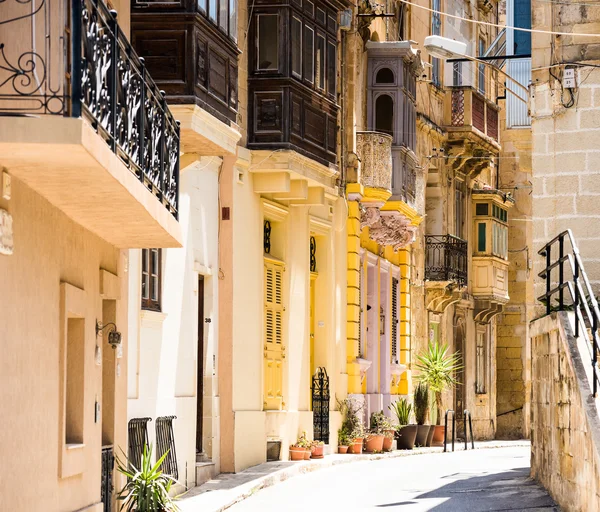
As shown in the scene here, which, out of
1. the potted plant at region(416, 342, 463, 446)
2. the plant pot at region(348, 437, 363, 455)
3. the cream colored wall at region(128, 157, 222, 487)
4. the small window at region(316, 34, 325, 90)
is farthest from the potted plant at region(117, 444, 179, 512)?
the potted plant at region(416, 342, 463, 446)

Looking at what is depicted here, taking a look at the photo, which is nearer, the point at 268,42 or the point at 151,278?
the point at 151,278

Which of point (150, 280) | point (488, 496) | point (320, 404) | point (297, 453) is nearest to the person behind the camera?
point (488, 496)

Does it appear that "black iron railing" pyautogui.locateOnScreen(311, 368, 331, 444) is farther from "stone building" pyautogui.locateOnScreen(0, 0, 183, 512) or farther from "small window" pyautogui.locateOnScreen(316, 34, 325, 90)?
"stone building" pyautogui.locateOnScreen(0, 0, 183, 512)

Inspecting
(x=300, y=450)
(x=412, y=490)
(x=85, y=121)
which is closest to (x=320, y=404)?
(x=300, y=450)

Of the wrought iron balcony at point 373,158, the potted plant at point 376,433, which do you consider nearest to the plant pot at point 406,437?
the potted plant at point 376,433

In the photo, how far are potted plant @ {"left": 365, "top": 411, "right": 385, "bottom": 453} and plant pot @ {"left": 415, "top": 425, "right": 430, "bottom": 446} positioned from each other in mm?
1507

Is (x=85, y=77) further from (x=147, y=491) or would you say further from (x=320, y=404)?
(x=320, y=404)

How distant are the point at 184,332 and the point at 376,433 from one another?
35.4 ft

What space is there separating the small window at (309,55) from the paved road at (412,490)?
675 cm

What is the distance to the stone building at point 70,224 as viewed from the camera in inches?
375

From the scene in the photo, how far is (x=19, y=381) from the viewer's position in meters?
10.6

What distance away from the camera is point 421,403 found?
33.3 m

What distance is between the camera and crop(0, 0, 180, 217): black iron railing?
9.39m

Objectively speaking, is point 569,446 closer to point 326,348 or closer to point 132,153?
point 132,153
